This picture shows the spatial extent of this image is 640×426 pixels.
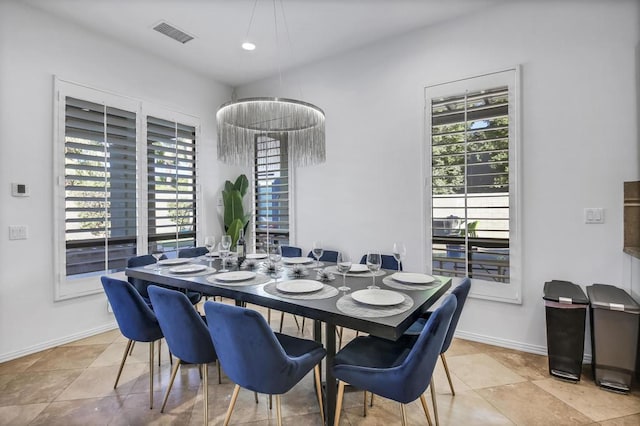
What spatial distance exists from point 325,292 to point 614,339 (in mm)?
2028

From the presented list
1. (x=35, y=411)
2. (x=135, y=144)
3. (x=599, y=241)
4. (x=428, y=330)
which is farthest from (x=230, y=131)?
(x=599, y=241)

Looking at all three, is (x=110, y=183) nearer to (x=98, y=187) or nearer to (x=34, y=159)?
(x=98, y=187)

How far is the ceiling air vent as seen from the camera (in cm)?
315

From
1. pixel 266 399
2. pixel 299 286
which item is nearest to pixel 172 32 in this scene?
pixel 299 286

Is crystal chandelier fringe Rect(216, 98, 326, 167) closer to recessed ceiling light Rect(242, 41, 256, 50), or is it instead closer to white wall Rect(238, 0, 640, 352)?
white wall Rect(238, 0, 640, 352)

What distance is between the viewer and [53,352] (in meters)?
2.80

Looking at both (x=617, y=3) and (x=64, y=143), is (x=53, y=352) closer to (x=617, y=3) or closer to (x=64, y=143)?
(x=64, y=143)

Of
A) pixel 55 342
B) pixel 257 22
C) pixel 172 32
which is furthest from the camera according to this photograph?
pixel 172 32

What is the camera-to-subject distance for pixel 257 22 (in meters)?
3.13

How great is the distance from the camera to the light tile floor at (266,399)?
1.88 m

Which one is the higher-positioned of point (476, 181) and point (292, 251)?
point (476, 181)

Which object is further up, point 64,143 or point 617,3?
point 617,3

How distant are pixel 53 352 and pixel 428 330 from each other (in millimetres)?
3274

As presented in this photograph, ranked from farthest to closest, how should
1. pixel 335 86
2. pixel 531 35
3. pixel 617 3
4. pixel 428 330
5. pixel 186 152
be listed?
pixel 186 152, pixel 335 86, pixel 531 35, pixel 617 3, pixel 428 330
